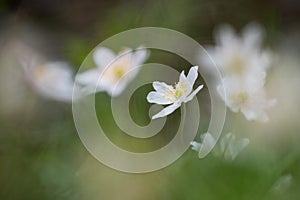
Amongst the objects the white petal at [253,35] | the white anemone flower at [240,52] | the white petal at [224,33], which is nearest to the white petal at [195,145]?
the white anemone flower at [240,52]

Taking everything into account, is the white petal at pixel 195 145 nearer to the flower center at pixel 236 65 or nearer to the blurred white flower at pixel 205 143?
the blurred white flower at pixel 205 143

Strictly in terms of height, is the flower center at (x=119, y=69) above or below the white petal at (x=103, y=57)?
below

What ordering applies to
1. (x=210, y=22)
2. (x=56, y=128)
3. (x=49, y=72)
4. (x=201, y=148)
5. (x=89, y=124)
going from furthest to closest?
(x=210, y=22) → (x=49, y=72) → (x=56, y=128) → (x=89, y=124) → (x=201, y=148)

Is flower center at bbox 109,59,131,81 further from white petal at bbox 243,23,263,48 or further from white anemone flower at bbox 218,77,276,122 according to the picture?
white petal at bbox 243,23,263,48

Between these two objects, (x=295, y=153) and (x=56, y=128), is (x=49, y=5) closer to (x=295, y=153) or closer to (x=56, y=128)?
(x=56, y=128)

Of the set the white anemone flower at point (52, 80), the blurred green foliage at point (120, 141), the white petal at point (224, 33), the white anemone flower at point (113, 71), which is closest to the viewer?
the blurred green foliage at point (120, 141)

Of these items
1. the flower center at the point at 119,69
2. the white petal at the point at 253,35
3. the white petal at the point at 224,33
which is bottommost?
the flower center at the point at 119,69

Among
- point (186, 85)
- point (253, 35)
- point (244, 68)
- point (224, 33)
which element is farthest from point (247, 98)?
point (224, 33)

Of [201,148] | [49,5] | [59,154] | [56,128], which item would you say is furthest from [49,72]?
[201,148]
